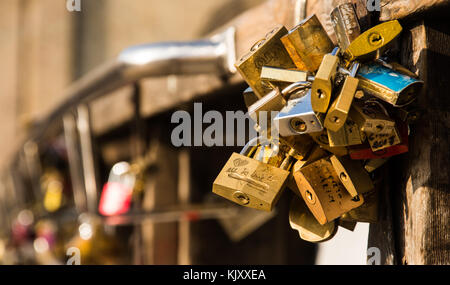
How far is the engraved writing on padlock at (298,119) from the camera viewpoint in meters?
0.66

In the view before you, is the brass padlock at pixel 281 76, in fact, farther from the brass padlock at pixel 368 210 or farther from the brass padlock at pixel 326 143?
the brass padlock at pixel 368 210

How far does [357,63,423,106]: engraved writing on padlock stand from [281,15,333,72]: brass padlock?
0.08m

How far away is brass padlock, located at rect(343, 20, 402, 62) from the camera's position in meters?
0.67

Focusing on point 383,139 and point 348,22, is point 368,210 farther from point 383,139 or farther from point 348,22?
point 348,22

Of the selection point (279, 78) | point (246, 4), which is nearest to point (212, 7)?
point (246, 4)

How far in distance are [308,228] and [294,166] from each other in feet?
0.32

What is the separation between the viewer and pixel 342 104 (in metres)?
0.63

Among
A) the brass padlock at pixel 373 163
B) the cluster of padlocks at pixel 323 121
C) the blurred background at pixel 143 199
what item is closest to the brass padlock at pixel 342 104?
the cluster of padlocks at pixel 323 121

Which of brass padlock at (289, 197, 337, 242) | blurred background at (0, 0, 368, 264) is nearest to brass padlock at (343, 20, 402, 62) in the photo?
brass padlock at (289, 197, 337, 242)

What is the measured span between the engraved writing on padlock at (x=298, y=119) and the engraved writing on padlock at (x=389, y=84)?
0.07 meters

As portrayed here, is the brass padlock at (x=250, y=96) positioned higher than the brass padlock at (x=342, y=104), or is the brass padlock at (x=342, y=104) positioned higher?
the brass padlock at (x=250, y=96)

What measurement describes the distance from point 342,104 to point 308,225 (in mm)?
217

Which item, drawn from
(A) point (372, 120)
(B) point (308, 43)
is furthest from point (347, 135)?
(B) point (308, 43)
